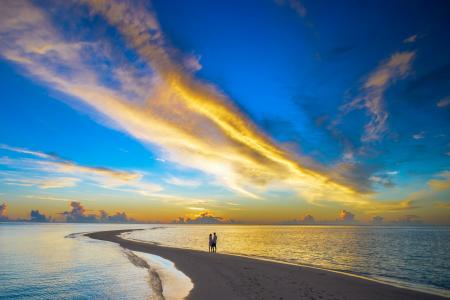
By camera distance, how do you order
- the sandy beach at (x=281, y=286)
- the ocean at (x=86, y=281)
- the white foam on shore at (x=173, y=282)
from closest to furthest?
the sandy beach at (x=281, y=286) < the white foam on shore at (x=173, y=282) < the ocean at (x=86, y=281)

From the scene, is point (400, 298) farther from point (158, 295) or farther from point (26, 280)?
point (26, 280)

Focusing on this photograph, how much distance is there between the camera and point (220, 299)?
62.7ft

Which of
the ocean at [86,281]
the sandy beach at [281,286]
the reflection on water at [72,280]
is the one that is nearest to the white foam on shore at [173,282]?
the ocean at [86,281]

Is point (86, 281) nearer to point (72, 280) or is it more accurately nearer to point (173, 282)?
point (72, 280)

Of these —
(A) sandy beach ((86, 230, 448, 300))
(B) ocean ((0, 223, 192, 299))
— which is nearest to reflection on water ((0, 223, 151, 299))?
(B) ocean ((0, 223, 192, 299))

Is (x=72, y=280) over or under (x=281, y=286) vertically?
under

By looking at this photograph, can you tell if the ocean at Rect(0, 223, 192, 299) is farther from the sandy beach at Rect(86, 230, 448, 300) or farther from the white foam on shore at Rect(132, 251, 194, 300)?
the sandy beach at Rect(86, 230, 448, 300)

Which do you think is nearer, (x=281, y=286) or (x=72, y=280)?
(x=281, y=286)

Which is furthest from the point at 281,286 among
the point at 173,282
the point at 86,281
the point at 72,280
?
the point at 72,280

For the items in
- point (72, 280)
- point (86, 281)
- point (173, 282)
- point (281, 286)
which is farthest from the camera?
point (72, 280)

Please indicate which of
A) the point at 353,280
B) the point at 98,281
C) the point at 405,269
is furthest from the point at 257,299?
the point at 405,269

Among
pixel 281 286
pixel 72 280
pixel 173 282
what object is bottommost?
pixel 72 280

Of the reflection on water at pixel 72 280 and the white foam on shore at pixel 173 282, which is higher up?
the white foam on shore at pixel 173 282

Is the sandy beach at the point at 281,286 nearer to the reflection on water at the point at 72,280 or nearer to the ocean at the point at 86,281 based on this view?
the ocean at the point at 86,281
